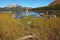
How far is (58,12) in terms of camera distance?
8.30ft

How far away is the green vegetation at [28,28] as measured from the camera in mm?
2361

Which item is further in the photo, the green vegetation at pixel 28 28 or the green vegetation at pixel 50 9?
the green vegetation at pixel 50 9

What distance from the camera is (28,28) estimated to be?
2457 mm

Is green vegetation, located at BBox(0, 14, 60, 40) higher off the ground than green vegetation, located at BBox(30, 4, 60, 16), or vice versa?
green vegetation, located at BBox(30, 4, 60, 16)

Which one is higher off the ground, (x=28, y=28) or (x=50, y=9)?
(x=50, y=9)

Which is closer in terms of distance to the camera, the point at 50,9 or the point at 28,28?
the point at 28,28

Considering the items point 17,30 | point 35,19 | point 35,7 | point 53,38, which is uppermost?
point 35,7

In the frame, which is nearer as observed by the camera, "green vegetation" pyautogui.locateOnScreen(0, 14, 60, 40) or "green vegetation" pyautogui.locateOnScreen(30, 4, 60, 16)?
"green vegetation" pyautogui.locateOnScreen(0, 14, 60, 40)

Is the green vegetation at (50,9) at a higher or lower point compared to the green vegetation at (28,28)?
higher

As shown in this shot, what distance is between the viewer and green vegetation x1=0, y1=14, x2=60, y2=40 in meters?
2.36

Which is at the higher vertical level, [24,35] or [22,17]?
[22,17]

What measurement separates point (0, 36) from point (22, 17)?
0.50 metres

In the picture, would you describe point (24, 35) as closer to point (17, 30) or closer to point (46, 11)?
point (17, 30)

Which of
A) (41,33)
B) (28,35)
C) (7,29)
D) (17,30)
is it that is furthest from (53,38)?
(7,29)
